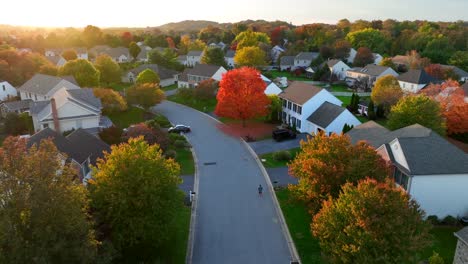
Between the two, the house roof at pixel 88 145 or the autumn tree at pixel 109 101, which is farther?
the autumn tree at pixel 109 101

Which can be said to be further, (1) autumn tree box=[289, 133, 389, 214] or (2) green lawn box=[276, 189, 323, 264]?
(1) autumn tree box=[289, 133, 389, 214]

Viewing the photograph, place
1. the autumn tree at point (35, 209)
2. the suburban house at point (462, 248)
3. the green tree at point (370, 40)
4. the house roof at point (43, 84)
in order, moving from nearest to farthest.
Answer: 1. the autumn tree at point (35, 209)
2. the suburban house at point (462, 248)
3. the house roof at point (43, 84)
4. the green tree at point (370, 40)

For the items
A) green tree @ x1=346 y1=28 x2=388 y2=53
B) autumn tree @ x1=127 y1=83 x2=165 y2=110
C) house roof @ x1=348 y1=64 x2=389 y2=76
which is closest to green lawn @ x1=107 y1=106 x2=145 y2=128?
autumn tree @ x1=127 y1=83 x2=165 y2=110

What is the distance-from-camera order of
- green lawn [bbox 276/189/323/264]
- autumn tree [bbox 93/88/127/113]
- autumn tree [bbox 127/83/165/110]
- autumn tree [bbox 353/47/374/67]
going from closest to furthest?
1. green lawn [bbox 276/189/323/264]
2. autumn tree [bbox 93/88/127/113]
3. autumn tree [bbox 127/83/165/110]
4. autumn tree [bbox 353/47/374/67]

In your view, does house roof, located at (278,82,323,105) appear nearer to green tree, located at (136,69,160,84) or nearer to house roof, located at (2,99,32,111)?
green tree, located at (136,69,160,84)

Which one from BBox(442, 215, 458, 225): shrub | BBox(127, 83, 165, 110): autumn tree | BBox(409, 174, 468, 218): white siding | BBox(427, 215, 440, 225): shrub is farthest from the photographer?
BBox(127, 83, 165, 110): autumn tree

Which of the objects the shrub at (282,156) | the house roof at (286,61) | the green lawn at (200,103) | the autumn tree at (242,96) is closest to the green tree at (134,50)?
the house roof at (286,61)

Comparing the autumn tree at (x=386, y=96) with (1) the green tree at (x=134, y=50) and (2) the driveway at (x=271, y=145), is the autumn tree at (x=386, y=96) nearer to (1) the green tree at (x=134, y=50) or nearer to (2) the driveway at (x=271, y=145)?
(2) the driveway at (x=271, y=145)

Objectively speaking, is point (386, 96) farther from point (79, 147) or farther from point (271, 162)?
point (79, 147)
